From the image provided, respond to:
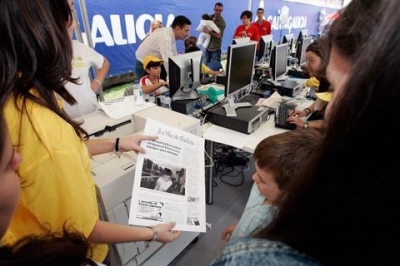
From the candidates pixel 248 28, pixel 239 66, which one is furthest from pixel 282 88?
pixel 248 28

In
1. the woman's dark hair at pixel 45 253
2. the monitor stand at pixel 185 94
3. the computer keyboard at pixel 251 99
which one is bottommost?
the computer keyboard at pixel 251 99

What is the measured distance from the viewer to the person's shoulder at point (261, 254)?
0.96 ft

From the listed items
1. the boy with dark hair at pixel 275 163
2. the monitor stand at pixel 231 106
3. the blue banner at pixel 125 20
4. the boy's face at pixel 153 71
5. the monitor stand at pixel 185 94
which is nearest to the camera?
the boy with dark hair at pixel 275 163

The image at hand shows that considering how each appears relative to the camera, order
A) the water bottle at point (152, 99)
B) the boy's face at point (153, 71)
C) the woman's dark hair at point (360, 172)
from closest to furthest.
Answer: the woman's dark hair at point (360, 172) → the water bottle at point (152, 99) → the boy's face at point (153, 71)

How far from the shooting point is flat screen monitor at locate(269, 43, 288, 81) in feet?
7.69

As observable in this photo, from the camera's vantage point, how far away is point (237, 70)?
5.29ft

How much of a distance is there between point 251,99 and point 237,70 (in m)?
0.45

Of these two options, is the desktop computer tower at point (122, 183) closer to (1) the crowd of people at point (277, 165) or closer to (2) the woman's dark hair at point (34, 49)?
(1) the crowd of people at point (277, 165)

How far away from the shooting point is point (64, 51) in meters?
0.60

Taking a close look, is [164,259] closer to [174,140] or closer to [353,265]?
[174,140]

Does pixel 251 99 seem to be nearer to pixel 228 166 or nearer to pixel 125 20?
pixel 228 166

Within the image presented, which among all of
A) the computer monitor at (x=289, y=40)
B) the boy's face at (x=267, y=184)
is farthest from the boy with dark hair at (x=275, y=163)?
the computer monitor at (x=289, y=40)

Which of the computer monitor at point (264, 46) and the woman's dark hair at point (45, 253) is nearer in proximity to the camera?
the woman's dark hair at point (45, 253)

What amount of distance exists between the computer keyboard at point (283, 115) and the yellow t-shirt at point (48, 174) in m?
1.35
